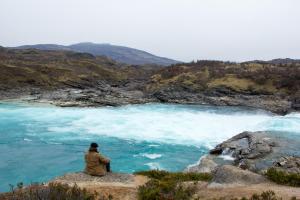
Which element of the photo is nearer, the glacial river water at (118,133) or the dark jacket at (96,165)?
the dark jacket at (96,165)

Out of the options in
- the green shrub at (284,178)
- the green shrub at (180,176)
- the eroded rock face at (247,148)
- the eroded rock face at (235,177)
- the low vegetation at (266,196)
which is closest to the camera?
the low vegetation at (266,196)

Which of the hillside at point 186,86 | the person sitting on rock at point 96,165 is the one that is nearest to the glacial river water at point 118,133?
the hillside at point 186,86

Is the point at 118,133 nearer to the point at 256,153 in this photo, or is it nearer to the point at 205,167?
the point at 205,167

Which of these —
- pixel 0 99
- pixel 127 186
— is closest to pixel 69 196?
pixel 127 186

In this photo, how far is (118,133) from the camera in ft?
102

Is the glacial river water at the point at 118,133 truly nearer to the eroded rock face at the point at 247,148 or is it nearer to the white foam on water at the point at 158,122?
the white foam on water at the point at 158,122

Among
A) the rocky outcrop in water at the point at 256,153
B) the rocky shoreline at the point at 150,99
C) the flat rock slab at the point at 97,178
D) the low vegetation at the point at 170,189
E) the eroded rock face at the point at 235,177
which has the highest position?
the rocky shoreline at the point at 150,99

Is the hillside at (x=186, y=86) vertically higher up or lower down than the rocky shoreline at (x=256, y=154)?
higher up

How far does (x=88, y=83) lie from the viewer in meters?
67.1

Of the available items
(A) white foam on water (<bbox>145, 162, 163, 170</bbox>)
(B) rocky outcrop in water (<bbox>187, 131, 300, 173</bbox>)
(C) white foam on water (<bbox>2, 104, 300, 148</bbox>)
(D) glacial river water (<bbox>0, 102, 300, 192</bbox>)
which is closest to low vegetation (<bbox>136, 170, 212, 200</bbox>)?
(B) rocky outcrop in water (<bbox>187, 131, 300, 173</bbox>)

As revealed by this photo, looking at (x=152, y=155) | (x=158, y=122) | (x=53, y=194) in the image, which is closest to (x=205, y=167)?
(x=152, y=155)

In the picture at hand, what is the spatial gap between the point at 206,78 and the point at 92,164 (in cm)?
4439

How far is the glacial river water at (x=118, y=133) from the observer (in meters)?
22.6

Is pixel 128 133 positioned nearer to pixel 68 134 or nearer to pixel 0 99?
pixel 68 134
